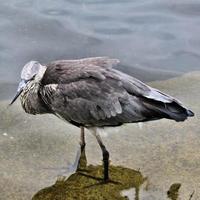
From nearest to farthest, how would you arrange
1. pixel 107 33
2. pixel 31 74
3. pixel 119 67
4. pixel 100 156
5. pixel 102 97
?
pixel 102 97
pixel 31 74
pixel 100 156
pixel 119 67
pixel 107 33

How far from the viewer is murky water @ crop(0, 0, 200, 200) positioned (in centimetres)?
437

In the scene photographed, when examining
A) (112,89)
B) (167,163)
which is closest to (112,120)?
(112,89)

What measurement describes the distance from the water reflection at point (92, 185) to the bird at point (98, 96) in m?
0.09

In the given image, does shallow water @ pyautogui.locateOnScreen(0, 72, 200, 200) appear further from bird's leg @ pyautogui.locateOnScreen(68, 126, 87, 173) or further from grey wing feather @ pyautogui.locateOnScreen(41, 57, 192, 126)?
grey wing feather @ pyautogui.locateOnScreen(41, 57, 192, 126)

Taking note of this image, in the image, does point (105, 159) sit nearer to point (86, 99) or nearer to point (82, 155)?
point (82, 155)

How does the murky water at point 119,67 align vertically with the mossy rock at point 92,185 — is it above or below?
above

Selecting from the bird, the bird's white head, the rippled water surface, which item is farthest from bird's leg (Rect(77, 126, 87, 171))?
the rippled water surface

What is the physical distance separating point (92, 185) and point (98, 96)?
0.67m

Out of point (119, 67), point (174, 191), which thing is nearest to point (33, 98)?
point (174, 191)

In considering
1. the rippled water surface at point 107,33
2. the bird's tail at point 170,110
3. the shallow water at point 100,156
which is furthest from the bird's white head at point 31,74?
the rippled water surface at point 107,33

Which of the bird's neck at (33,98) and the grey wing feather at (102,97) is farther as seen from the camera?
the bird's neck at (33,98)

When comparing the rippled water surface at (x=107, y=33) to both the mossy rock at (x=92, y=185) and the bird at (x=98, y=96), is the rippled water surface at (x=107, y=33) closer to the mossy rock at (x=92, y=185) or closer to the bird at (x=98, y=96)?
the bird at (x=98, y=96)

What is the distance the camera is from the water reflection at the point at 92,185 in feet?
13.7

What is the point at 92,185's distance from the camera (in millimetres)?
4316
